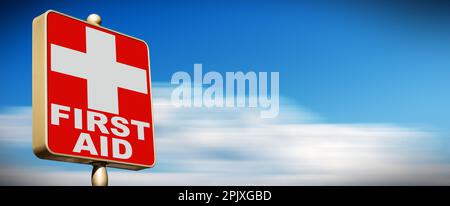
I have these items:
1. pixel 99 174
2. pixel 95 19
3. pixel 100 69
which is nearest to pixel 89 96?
pixel 100 69

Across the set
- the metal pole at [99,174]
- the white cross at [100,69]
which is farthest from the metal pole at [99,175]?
the white cross at [100,69]

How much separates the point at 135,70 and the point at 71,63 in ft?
1.76

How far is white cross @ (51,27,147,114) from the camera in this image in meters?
3.88

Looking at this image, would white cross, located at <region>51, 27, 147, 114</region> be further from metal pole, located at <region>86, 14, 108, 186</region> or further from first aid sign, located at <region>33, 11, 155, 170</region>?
metal pole, located at <region>86, 14, 108, 186</region>

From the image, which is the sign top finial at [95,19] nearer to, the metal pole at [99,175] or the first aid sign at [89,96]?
the first aid sign at [89,96]

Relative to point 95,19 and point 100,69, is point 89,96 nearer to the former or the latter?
point 100,69

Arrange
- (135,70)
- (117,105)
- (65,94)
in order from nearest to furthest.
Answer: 1. (65,94)
2. (117,105)
3. (135,70)

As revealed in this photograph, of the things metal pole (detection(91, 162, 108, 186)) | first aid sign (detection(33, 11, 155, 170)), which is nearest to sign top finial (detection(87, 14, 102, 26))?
first aid sign (detection(33, 11, 155, 170))

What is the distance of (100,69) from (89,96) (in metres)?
0.25
